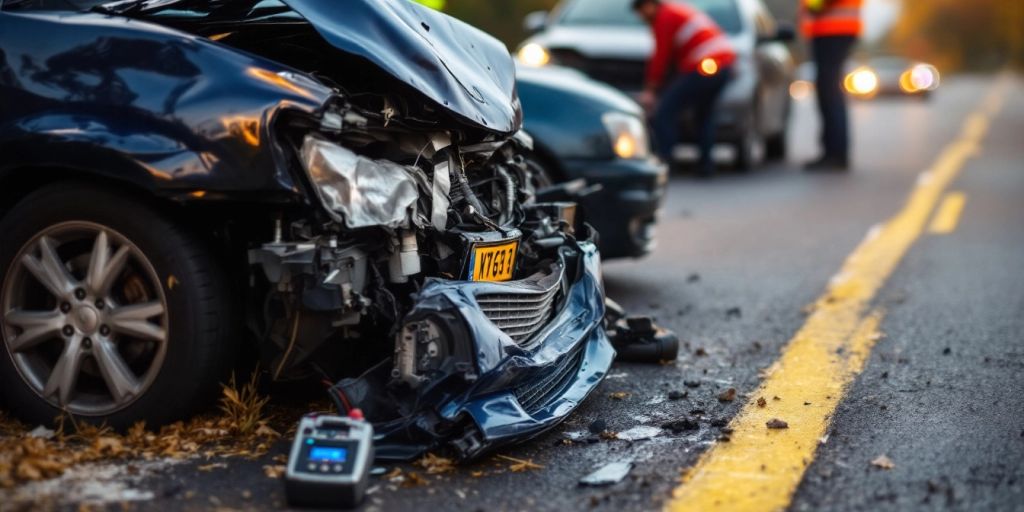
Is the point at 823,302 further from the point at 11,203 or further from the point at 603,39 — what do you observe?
the point at 603,39

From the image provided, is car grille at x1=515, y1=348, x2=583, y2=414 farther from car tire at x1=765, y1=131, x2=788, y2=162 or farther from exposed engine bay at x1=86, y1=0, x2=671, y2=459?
car tire at x1=765, y1=131, x2=788, y2=162

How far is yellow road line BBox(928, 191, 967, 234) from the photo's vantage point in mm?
9188

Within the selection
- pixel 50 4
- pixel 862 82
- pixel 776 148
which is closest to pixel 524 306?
pixel 50 4

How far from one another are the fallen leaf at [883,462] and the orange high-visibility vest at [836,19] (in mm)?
9430

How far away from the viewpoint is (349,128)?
3.67m

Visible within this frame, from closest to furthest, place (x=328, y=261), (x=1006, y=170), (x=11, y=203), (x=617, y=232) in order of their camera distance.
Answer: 1. (x=328, y=261)
2. (x=11, y=203)
3. (x=617, y=232)
4. (x=1006, y=170)

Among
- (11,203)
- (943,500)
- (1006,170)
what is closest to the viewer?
(943,500)

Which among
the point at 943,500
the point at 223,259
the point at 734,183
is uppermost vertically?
the point at 223,259

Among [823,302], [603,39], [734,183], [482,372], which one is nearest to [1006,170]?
[734,183]

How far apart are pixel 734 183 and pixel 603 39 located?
170 cm

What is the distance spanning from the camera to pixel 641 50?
11734 mm

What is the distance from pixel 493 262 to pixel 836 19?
927 cm

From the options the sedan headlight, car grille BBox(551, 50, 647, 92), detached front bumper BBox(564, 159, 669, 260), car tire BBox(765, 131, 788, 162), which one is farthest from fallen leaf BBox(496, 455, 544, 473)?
car tire BBox(765, 131, 788, 162)

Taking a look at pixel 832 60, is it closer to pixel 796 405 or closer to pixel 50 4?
pixel 796 405
